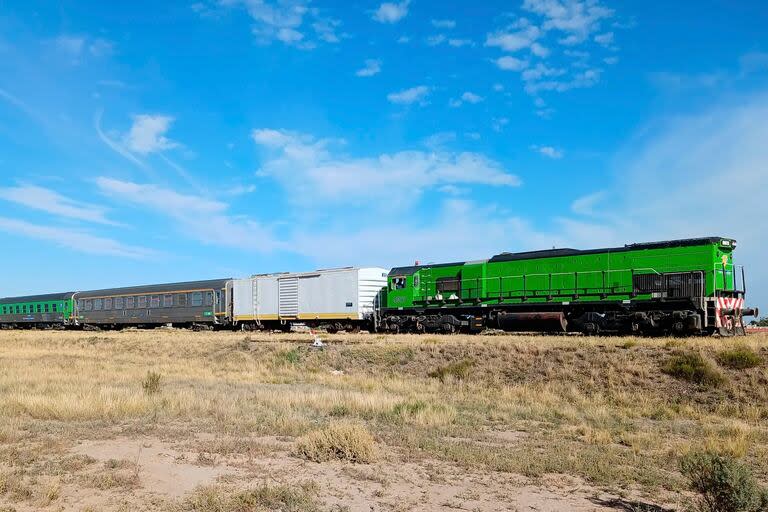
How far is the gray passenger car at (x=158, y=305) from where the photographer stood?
40.9 metres

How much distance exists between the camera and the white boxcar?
3381 centimetres

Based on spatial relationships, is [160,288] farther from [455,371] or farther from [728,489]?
[728,489]

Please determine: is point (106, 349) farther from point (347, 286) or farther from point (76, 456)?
point (76, 456)

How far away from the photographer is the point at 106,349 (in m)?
32.0

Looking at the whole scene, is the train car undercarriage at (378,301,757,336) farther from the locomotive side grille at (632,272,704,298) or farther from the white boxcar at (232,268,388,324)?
the white boxcar at (232,268,388,324)

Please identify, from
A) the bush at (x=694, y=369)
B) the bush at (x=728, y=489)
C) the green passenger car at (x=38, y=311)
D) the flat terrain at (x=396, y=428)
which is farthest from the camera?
the green passenger car at (x=38, y=311)

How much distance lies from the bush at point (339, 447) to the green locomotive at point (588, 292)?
16039 mm

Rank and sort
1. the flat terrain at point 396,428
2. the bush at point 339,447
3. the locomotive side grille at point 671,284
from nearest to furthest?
the flat terrain at point 396,428
the bush at point 339,447
the locomotive side grille at point 671,284

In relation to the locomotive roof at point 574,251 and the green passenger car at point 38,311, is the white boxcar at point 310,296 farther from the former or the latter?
the green passenger car at point 38,311

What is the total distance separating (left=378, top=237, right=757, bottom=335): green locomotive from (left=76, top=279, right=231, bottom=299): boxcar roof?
50.7ft

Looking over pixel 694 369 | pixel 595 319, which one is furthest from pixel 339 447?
pixel 595 319

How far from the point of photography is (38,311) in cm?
5491

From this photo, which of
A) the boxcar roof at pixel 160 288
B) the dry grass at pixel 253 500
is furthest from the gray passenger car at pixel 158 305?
the dry grass at pixel 253 500

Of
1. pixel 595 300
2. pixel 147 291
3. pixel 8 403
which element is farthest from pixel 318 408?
pixel 147 291
